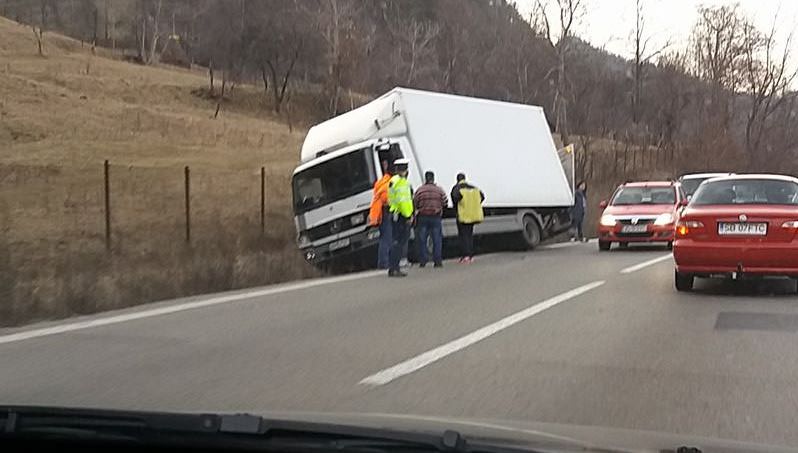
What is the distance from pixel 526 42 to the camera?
6397 centimetres

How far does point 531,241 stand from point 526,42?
4262 centimetres

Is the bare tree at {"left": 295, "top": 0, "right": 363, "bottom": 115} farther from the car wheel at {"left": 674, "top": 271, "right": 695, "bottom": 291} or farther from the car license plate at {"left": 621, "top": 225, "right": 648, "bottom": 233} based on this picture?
the car wheel at {"left": 674, "top": 271, "right": 695, "bottom": 291}

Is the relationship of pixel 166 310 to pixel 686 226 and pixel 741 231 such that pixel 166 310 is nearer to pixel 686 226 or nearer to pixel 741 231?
pixel 686 226

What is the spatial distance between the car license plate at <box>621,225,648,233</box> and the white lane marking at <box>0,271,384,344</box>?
7.03 meters

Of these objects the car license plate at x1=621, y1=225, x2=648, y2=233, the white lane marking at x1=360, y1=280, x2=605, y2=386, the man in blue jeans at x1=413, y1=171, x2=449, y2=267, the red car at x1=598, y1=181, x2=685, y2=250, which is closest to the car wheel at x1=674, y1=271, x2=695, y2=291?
the white lane marking at x1=360, y1=280, x2=605, y2=386

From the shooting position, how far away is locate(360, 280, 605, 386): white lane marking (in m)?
7.88

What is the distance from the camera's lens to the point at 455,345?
9.37 meters

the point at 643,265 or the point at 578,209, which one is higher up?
the point at 578,209

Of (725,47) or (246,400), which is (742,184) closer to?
(246,400)

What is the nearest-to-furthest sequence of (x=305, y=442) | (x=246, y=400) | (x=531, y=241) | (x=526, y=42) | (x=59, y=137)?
(x=305, y=442) < (x=246, y=400) < (x=531, y=241) < (x=59, y=137) < (x=526, y=42)

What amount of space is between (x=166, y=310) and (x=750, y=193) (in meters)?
7.32

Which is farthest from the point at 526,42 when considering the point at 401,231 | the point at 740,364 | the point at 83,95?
the point at 740,364

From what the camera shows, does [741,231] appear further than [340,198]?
No

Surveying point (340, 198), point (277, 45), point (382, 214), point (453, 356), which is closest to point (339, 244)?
point (340, 198)
